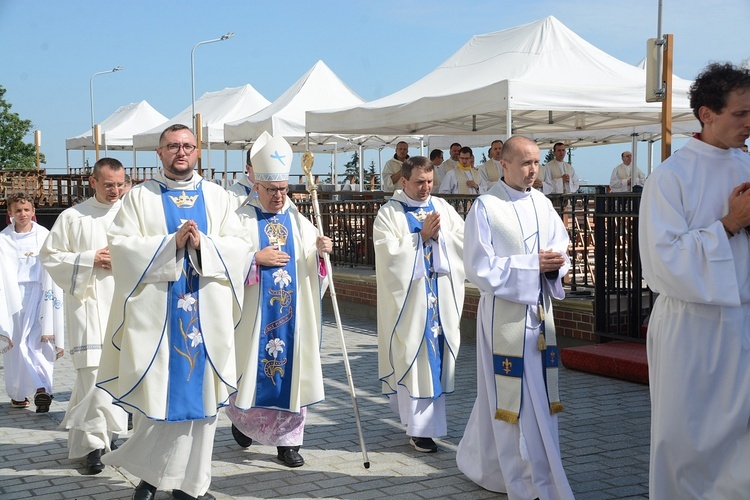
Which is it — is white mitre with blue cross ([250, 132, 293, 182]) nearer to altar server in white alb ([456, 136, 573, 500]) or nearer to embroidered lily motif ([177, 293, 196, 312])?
embroidered lily motif ([177, 293, 196, 312])

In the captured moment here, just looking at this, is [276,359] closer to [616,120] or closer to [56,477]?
[56,477]

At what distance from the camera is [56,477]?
589 centimetres

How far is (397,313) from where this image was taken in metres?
6.69

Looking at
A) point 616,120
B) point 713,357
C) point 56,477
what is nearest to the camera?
point 713,357

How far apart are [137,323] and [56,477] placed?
138cm

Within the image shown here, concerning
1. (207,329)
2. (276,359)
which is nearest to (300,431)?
(276,359)

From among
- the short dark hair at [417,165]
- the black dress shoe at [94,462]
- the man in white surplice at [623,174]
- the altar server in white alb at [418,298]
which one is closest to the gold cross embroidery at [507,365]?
the altar server in white alb at [418,298]

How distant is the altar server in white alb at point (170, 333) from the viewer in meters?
5.18

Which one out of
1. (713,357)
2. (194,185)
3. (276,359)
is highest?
(194,185)

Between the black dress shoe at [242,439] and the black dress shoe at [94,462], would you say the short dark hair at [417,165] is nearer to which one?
the black dress shoe at [242,439]

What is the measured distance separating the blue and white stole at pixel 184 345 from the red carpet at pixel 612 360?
432 centimetres

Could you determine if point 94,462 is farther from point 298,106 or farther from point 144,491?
point 298,106

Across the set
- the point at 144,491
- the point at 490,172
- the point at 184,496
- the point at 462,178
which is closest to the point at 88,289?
the point at 144,491

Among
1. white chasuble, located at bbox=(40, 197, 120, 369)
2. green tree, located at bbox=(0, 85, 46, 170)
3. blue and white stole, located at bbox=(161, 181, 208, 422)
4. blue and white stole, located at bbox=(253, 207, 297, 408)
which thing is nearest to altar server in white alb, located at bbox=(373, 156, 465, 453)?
blue and white stole, located at bbox=(253, 207, 297, 408)
